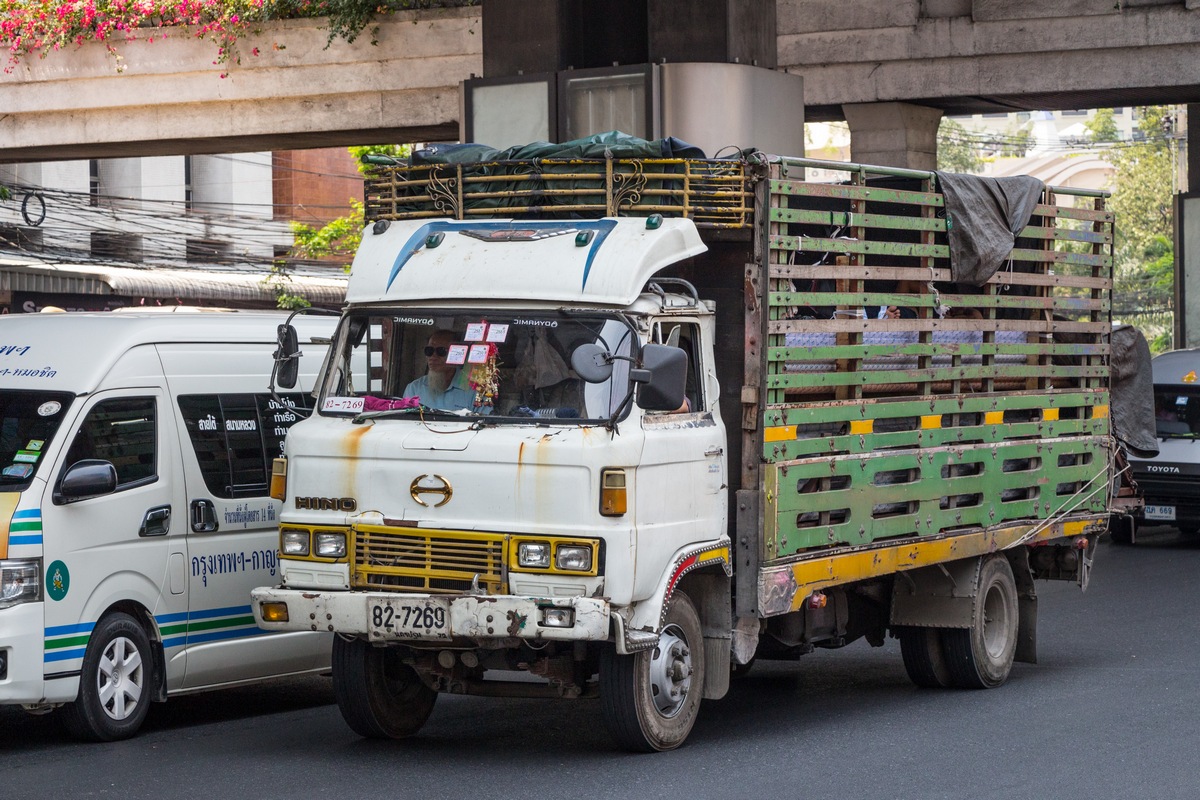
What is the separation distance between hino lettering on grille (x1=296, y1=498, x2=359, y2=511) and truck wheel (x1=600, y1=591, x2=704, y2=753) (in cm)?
137

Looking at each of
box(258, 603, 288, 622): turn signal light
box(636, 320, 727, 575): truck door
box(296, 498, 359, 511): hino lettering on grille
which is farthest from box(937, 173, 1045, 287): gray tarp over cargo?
box(258, 603, 288, 622): turn signal light

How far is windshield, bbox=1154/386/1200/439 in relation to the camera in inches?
776

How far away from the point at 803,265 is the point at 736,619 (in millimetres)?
1936

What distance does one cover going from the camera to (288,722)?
29.8ft

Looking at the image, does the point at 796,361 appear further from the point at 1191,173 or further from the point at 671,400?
the point at 1191,173

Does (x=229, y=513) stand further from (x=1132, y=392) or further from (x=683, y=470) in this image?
(x=1132, y=392)

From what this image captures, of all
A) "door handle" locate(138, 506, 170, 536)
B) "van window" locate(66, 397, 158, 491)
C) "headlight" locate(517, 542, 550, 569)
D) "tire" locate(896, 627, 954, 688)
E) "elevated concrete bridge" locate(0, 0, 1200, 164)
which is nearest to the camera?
"headlight" locate(517, 542, 550, 569)

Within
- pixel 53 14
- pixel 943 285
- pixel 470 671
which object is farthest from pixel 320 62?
pixel 470 671

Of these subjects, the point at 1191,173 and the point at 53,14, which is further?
the point at 1191,173

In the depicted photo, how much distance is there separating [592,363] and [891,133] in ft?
42.3

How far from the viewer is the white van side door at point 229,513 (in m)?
8.92

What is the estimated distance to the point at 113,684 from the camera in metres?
8.30

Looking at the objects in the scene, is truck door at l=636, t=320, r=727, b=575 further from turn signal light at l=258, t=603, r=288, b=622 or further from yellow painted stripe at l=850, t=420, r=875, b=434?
turn signal light at l=258, t=603, r=288, b=622

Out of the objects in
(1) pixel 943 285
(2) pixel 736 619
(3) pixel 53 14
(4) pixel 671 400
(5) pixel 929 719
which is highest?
(3) pixel 53 14
